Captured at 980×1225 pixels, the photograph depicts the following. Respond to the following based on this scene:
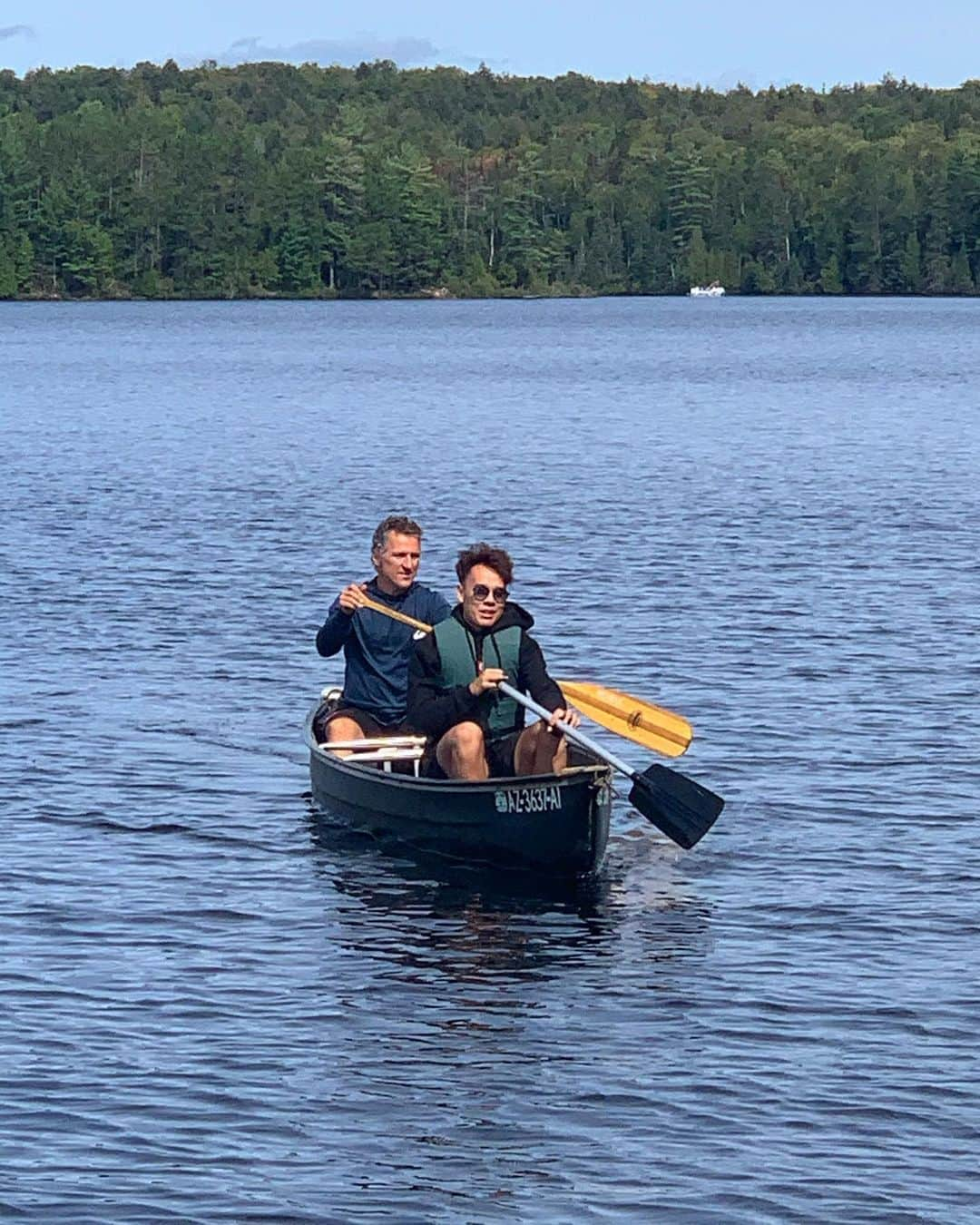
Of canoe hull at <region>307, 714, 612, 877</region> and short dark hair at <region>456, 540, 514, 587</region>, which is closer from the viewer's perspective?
short dark hair at <region>456, 540, 514, 587</region>

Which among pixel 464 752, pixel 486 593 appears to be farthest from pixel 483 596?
pixel 464 752

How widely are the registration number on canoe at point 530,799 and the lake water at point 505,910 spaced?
1.76 feet

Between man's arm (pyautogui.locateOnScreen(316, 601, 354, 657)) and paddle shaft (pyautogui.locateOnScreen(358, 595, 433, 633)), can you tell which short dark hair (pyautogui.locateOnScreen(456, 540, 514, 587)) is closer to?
paddle shaft (pyautogui.locateOnScreen(358, 595, 433, 633))

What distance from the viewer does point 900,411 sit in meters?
63.9

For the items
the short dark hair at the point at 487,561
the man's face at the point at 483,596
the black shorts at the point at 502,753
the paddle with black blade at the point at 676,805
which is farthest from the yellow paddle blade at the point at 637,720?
the short dark hair at the point at 487,561

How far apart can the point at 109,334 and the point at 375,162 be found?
7613cm

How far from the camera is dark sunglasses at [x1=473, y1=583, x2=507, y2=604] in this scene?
47.3 feet

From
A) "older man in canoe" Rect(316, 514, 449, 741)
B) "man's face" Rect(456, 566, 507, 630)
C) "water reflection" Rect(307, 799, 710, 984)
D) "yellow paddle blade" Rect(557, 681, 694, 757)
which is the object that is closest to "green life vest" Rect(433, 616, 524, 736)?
"man's face" Rect(456, 566, 507, 630)

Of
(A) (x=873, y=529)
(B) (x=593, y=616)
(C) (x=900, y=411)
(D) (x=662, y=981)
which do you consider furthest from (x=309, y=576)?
(C) (x=900, y=411)

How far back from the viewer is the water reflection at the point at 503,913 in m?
13.5

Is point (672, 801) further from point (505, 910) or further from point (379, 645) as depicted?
point (379, 645)

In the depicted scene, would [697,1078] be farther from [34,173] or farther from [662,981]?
[34,173]

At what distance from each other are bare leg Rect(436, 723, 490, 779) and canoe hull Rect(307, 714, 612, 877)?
17cm

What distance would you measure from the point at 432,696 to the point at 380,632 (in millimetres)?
1296
